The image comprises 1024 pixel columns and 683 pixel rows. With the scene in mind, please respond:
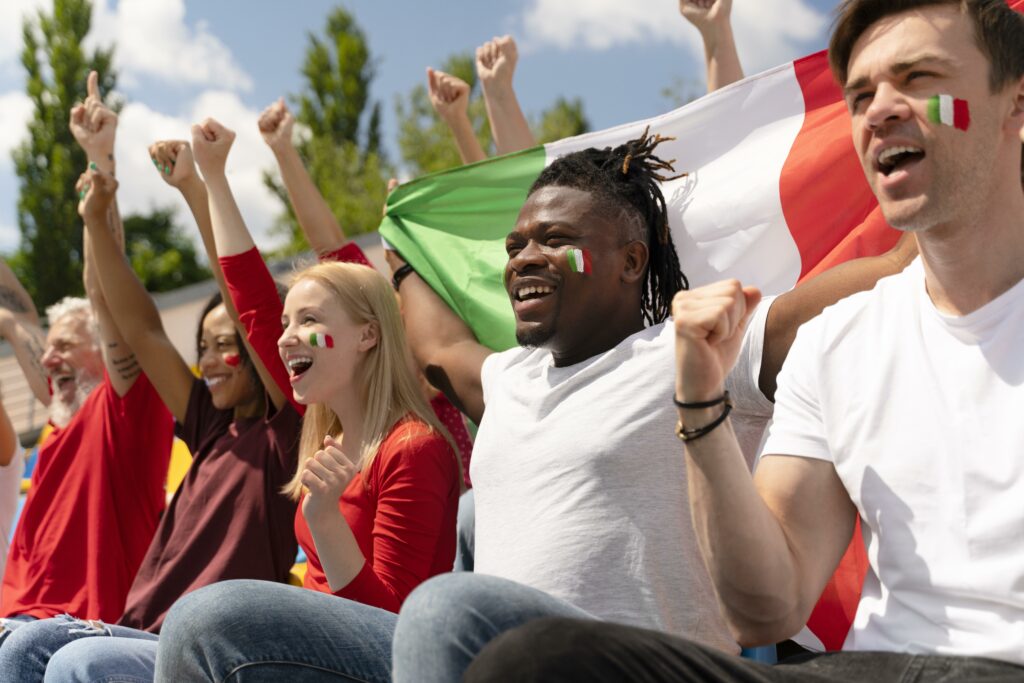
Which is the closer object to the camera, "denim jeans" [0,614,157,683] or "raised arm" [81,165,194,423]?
"denim jeans" [0,614,157,683]

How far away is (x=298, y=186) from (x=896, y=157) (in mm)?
2554

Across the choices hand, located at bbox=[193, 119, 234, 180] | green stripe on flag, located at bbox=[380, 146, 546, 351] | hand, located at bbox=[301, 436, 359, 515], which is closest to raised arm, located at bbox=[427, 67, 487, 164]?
green stripe on flag, located at bbox=[380, 146, 546, 351]

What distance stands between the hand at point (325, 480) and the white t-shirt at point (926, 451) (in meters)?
1.03

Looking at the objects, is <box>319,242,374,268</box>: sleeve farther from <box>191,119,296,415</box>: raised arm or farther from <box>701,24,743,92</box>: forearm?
<box>701,24,743,92</box>: forearm

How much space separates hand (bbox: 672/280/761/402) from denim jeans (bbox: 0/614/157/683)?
167 cm

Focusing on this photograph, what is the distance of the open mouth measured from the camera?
1.90 m

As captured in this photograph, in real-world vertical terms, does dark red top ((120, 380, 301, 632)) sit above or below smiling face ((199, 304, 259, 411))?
below

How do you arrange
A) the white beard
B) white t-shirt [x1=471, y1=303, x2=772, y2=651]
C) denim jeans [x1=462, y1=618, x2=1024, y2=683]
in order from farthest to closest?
1. the white beard
2. white t-shirt [x1=471, y1=303, x2=772, y2=651]
3. denim jeans [x1=462, y1=618, x2=1024, y2=683]

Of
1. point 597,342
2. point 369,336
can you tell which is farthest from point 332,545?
point 369,336

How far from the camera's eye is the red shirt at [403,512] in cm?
284

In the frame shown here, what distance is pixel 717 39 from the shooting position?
13.1ft

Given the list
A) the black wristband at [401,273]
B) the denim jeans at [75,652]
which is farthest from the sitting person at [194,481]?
the black wristband at [401,273]

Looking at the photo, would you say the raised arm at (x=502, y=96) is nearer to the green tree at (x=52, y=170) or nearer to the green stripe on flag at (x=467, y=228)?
the green stripe on flag at (x=467, y=228)

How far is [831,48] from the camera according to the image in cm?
213
